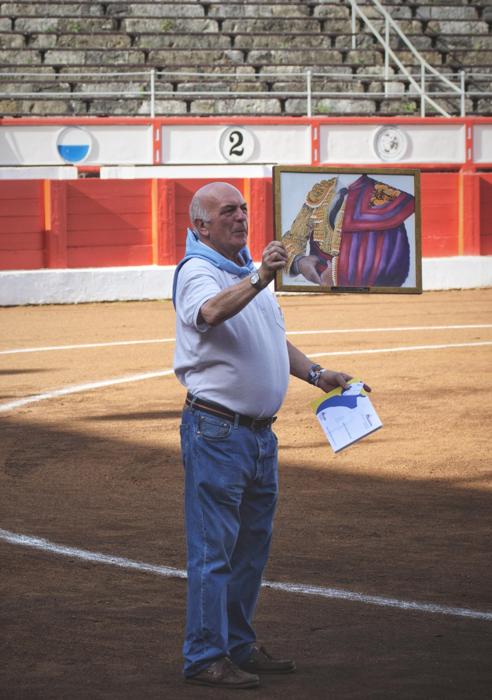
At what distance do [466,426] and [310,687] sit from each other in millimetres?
5031

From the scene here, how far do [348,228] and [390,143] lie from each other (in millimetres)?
19109

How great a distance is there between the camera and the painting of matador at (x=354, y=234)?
13.6ft

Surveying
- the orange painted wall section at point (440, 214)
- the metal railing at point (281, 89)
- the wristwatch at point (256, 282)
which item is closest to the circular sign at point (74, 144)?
the metal railing at point (281, 89)

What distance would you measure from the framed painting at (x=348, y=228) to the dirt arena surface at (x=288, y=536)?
1.22 m

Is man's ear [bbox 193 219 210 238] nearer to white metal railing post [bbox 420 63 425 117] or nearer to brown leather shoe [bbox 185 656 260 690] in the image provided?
brown leather shoe [bbox 185 656 260 690]

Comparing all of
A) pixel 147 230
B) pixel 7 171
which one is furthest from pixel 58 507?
pixel 7 171

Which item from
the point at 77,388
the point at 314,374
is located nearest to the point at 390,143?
the point at 77,388

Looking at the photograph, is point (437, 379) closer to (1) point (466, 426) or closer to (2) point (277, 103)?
(1) point (466, 426)

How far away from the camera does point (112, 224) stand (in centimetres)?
1933

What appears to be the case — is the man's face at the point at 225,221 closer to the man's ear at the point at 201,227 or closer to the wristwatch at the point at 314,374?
the man's ear at the point at 201,227

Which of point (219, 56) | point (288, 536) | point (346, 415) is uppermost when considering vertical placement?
point (219, 56)

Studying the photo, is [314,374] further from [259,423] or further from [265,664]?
[265,664]

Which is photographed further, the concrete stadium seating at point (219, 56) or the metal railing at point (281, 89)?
the concrete stadium seating at point (219, 56)

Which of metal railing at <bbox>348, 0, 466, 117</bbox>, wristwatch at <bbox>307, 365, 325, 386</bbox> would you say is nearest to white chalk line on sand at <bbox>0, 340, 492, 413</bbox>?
wristwatch at <bbox>307, 365, 325, 386</bbox>
